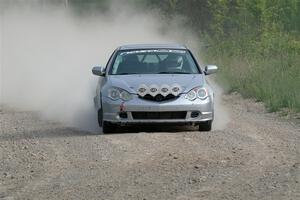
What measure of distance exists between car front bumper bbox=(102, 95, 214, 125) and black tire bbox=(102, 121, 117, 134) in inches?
5.0

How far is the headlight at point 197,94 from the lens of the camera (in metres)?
12.8

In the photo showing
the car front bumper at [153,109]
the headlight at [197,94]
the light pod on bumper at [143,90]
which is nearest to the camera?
the car front bumper at [153,109]

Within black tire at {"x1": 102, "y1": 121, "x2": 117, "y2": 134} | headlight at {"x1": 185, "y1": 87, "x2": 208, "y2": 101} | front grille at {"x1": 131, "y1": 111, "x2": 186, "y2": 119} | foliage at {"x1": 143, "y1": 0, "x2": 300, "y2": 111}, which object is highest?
headlight at {"x1": 185, "y1": 87, "x2": 208, "y2": 101}

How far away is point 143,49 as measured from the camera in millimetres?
14477

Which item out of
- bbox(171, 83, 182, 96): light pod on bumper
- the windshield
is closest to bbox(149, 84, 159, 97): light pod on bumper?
bbox(171, 83, 182, 96): light pod on bumper

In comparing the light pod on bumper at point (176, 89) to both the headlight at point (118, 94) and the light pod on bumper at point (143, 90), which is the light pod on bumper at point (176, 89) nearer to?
the light pod on bumper at point (143, 90)

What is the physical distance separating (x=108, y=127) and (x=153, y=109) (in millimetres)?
895

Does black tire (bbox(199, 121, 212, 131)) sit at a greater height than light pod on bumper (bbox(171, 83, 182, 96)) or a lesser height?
lesser

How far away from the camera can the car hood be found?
12.9 m

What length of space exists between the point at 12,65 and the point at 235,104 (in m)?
10.4

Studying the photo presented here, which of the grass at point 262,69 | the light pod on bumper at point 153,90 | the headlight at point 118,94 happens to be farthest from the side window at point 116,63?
the grass at point 262,69

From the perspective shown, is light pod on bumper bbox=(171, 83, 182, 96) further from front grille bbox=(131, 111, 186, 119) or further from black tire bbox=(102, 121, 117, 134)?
black tire bbox=(102, 121, 117, 134)

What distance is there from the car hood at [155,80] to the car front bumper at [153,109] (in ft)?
0.77

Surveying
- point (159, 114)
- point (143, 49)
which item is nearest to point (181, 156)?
point (159, 114)
